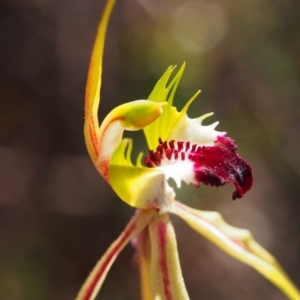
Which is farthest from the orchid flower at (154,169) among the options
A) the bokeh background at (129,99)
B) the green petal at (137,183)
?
the bokeh background at (129,99)

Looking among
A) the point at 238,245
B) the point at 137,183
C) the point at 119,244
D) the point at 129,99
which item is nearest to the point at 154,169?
the point at 137,183

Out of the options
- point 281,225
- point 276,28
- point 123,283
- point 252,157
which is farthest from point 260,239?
point 276,28

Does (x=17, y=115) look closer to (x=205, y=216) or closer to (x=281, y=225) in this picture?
(x=281, y=225)

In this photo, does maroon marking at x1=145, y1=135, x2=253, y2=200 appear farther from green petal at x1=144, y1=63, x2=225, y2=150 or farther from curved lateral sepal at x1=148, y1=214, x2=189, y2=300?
curved lateral sepal at x1=148, y1=214, x2=189, y2=300

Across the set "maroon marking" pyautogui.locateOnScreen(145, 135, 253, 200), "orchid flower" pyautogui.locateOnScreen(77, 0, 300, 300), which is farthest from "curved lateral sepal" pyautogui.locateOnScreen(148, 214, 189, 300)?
"maroon marking" pyautogui.locateOnScreen(145, 135, 253, 200)

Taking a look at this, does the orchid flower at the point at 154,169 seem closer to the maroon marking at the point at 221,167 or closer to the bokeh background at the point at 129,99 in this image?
the maroon marking at the point at 221,167

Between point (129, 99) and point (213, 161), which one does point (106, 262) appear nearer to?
point (213, 161)
